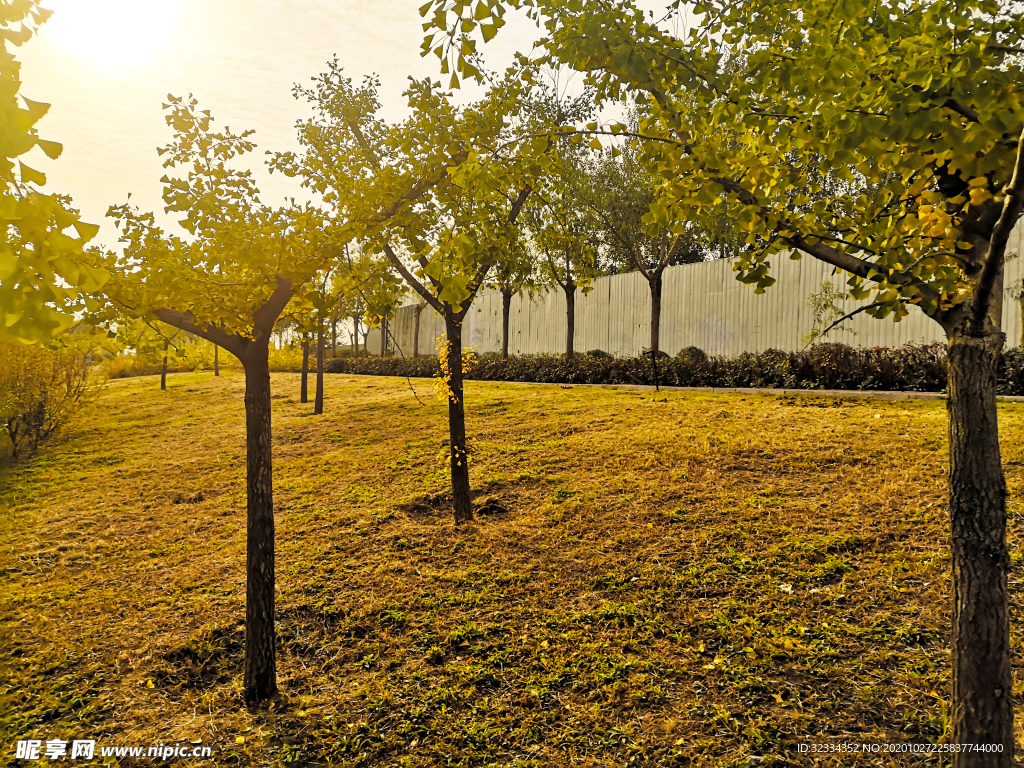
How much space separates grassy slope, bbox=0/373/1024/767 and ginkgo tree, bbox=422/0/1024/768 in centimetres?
120

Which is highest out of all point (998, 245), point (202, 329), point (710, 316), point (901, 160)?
point (710, 316)

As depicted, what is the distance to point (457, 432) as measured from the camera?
6.16 metres

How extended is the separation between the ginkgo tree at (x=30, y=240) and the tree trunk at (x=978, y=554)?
2921 mm

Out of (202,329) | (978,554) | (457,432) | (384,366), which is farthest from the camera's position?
(384,366)

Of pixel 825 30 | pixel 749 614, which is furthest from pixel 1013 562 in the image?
pixel 825 30

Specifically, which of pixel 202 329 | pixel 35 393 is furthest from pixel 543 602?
pixel 35 393

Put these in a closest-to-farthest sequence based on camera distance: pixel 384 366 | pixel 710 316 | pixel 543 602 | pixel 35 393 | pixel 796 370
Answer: pixel 543 602
pixel 796 370
pixel 35 393
pixel 710 316
pixel 384 366

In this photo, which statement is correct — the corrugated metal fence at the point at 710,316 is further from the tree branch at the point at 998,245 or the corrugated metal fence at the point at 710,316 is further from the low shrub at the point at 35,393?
the tree branch at the point at 998,245

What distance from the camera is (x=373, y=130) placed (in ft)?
22.6

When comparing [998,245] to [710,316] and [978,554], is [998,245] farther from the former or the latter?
[710,316]

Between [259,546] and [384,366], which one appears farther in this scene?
[384,366]

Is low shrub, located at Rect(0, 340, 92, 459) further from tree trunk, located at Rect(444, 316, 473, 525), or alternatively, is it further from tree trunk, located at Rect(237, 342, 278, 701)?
tree trunk, located at Rect(237, 342, 278, 701)

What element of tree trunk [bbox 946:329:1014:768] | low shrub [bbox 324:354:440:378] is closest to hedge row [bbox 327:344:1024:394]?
low shrub [bbox 324:354:440:378]

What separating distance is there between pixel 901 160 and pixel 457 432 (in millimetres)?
4700
